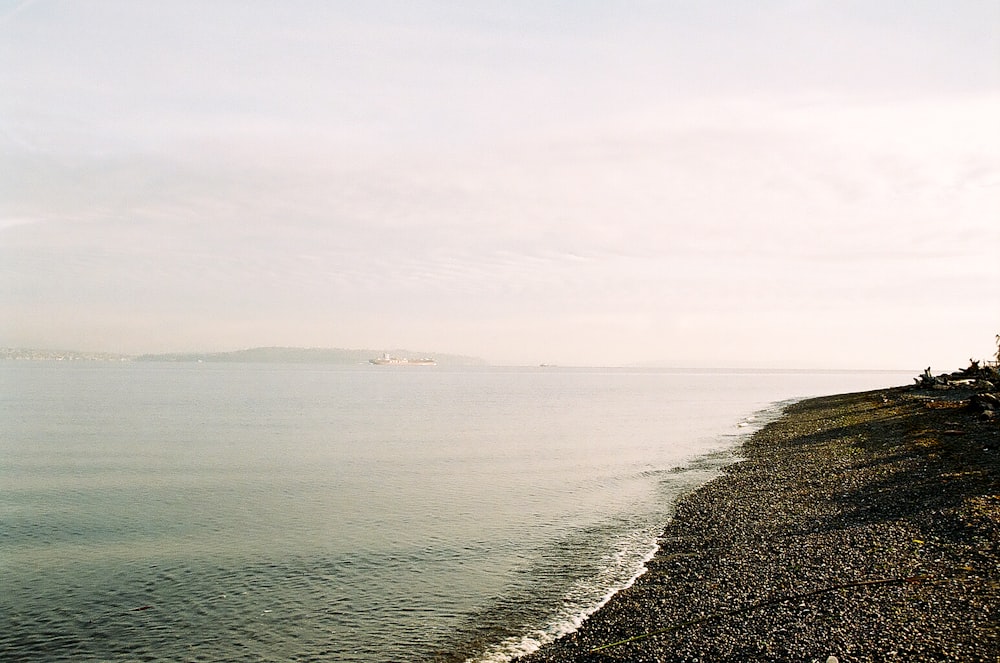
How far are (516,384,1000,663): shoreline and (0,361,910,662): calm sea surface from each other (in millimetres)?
1810

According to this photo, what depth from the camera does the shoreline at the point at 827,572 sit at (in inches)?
538

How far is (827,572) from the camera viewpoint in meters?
17.9

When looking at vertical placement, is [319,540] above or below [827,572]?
below

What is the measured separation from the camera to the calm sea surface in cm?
1744

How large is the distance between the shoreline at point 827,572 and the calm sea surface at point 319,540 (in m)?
1.81

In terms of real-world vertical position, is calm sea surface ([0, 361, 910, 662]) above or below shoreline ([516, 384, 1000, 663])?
below

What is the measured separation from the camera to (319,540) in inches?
1061

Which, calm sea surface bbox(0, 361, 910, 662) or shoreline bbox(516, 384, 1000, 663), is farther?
calm sea surface bbox(0, 361, 910, 662)

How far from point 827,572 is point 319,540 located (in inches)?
697

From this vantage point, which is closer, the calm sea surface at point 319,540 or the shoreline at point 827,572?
the shoreline at point 827,572

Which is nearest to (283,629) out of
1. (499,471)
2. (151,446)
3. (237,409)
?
(499,471)

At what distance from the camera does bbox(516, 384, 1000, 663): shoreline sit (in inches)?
538

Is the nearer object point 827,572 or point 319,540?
point 827,572

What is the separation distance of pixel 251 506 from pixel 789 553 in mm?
24225
